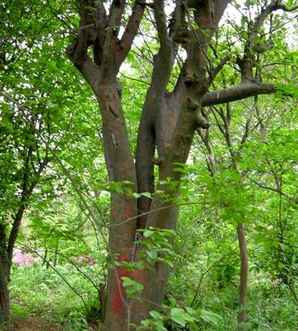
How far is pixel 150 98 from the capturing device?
4328 mm

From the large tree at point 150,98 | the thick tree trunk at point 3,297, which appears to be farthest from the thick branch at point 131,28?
the thick tree trunk at point 3,297

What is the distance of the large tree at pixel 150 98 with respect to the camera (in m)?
3.63

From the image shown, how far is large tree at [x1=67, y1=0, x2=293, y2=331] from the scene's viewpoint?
143 inches

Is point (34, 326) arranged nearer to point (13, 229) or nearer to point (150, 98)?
point (13, 229)

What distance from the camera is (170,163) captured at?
12.2 feet

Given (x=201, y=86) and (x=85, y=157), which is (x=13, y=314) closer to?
(x=85, y=157)

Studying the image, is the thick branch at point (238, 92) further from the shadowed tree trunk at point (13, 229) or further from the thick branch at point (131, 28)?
the shadowed tree trunk at point (13, 229)

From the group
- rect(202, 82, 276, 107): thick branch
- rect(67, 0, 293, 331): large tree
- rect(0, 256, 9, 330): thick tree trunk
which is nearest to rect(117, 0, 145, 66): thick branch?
rect(67, 0, 293, 331): large tree

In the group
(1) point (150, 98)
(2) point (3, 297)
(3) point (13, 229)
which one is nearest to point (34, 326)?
(2) point (3, 297)

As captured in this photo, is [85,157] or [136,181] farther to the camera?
[85,157]

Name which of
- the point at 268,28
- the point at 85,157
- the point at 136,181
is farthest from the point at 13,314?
the point at 268,28

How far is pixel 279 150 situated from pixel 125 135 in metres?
1.41

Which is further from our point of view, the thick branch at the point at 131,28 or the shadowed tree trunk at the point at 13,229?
the shadowed tree trunk at the point at 13,229

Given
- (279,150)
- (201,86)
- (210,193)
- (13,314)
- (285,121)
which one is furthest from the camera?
(285,121)
